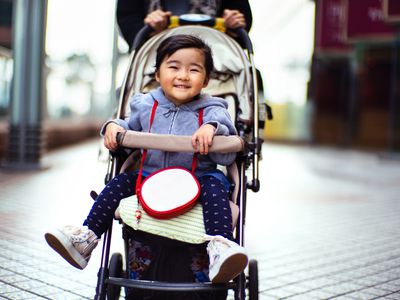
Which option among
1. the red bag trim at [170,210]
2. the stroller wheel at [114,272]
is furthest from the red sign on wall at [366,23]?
the red bag trim at [170,210]

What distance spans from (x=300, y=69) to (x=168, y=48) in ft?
67.0

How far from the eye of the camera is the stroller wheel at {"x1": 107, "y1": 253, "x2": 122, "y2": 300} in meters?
3.15

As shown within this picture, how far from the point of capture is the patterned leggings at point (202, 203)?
9.04 feet

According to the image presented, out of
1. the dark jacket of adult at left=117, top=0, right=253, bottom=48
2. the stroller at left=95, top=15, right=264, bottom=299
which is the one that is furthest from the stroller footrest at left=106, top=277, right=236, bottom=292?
the dark jacket of adult at left=117, top=0, right=253, bottom=48

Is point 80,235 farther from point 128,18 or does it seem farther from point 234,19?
point 128,18

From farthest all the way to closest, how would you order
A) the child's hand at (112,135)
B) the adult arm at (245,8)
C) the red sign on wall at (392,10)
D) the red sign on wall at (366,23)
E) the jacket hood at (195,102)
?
the red sign on wall at (366,23), the red sign on wall at (392,10), the adult arm at (245,8), the jacket hood at (195,102), the child's hand at (112,135)

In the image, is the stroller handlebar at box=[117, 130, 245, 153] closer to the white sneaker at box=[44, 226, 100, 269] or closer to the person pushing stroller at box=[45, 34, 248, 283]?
the person pushing stroller at box=[45, 34, 248, 283]

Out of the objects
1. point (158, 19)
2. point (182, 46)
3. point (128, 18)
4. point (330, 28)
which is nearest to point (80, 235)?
point (182, 46)

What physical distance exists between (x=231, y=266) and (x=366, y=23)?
1471 cm

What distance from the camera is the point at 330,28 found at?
1917 cm

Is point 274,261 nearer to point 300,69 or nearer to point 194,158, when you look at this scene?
point 194,158

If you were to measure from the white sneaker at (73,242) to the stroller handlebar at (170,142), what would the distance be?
17.0 inches

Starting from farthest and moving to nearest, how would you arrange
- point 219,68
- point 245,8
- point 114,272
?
point 245,8 < point 219,68 < point 114,272

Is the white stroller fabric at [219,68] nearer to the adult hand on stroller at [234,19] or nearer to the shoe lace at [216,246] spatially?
the adult hand on stroller at [234,19]
